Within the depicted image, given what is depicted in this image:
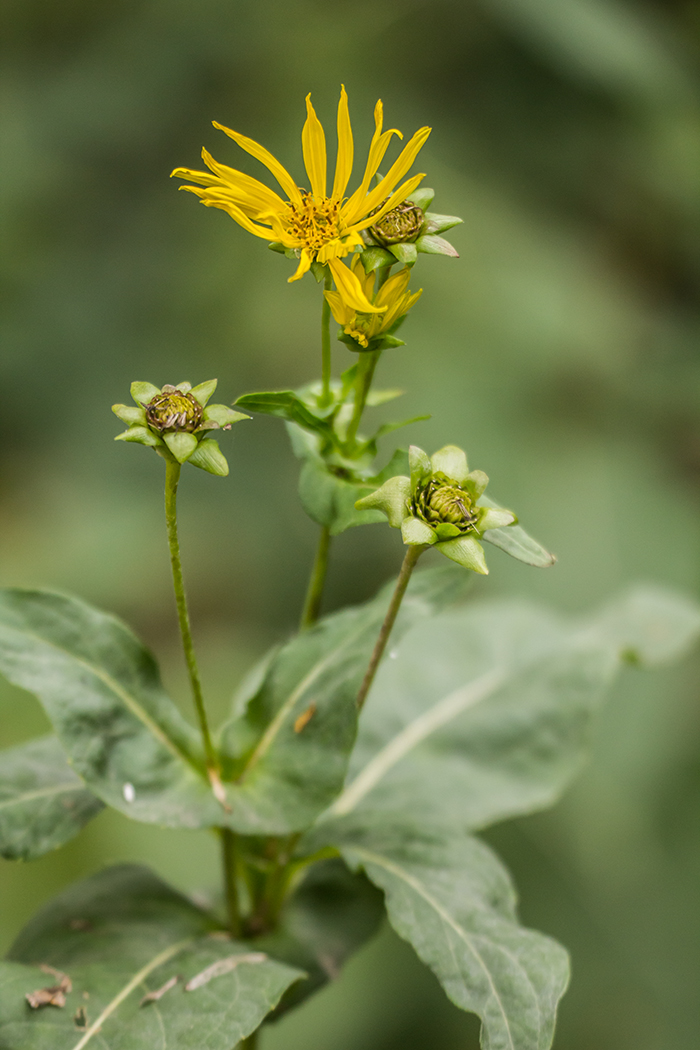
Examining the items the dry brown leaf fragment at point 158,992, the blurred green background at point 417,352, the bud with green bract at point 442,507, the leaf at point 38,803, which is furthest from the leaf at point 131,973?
the blurred green background at point 417,352

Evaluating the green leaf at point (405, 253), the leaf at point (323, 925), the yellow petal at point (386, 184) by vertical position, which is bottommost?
the leaf at point (323, 925)

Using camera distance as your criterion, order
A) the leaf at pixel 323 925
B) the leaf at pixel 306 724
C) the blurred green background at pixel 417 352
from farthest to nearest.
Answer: the blurred green background at pixel 417 352 < the leaf at pixel 323 925 < the leaf at pixel 306 724

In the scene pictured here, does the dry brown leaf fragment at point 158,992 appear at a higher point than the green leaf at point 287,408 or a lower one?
lower

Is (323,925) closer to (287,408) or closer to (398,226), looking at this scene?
(287,408)

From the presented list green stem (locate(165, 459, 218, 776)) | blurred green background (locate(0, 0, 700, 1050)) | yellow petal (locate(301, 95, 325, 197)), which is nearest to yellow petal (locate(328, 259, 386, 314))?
yellow petal (locate(301, 95, 325, 197))

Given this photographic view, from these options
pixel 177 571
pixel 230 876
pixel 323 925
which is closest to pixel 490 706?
pixel 323 925

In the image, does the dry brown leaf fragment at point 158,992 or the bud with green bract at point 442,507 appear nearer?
the bud with green bract at point 442,507

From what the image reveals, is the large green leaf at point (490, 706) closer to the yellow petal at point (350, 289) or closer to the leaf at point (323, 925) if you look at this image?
the leaf at point (323, 925)
